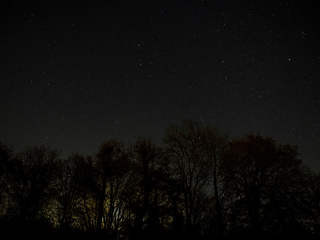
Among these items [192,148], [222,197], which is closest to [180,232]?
[222,197]

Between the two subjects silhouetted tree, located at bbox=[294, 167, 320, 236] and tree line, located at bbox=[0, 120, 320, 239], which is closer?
tree line, located at bbox=[0, 120, 320, 239]

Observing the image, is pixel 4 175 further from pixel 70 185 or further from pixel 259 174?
pixel 259 174

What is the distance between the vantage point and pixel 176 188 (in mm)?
17078

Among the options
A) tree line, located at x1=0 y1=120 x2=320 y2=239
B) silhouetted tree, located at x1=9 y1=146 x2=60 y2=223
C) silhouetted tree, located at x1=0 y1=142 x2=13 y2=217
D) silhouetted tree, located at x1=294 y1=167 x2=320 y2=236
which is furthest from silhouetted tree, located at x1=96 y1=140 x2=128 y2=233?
silhouetted tree, located at x1=294 y1=167 x2=320 y2=236

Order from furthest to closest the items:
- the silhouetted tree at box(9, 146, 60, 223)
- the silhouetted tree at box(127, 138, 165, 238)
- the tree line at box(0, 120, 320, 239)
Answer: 1. the silhouetted tree at box(9, 146, 60, 223)
2. the silhouetted tree at box(127, 138, 165, 238)
3. the tree line at box(0, 120, 320, 239)

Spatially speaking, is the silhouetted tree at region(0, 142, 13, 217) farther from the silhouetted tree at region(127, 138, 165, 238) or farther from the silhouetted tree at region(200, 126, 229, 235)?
the silhouetted tree at region(200, 126, 229, 235)

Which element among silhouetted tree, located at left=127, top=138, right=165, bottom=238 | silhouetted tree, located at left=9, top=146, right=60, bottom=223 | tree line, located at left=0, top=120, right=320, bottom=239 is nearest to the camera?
tree line, located at left=0, top=120, right=320, bottom=239

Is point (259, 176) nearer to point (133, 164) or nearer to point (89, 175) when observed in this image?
point (133, 164)

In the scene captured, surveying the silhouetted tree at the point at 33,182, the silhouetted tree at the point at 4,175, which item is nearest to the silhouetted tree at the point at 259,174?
the silhouetted tree at the point at 33,182

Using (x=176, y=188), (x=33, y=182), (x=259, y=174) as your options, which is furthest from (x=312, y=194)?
(x=33, y=182)

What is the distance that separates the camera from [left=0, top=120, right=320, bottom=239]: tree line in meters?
14.1

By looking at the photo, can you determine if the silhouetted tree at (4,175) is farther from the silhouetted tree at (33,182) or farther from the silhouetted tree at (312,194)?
the silhouetted tree at (312,194)

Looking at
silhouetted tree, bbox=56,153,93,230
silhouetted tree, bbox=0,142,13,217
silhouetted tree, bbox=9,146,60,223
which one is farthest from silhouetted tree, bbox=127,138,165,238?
silhouetted tree, bbox=0,142,13,217

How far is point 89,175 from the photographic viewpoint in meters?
19.8
